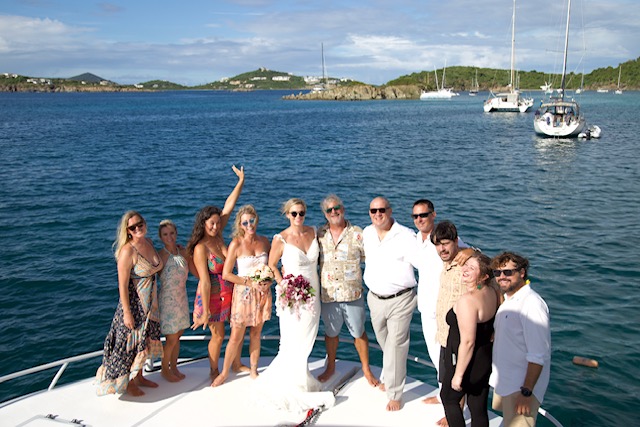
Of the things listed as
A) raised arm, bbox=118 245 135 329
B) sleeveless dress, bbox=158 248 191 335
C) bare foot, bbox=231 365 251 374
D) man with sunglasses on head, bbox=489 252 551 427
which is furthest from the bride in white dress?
man with sunglasses on head, bbox=489 252 551 427

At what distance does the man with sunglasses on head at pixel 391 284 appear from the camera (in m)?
5.48

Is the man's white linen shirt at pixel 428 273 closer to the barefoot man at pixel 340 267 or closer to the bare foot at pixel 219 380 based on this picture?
the barefoot man at pixel 340 267

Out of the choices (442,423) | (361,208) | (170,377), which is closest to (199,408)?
(170,377)

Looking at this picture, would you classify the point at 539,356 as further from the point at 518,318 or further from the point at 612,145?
the point at 612,145

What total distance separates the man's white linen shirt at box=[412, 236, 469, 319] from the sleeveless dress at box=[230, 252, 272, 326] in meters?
1.75

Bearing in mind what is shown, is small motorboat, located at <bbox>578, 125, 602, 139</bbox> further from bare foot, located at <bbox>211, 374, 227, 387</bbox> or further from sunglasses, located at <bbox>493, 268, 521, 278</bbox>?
sunglasses, located at <bbox>493, 268, 521, 278</bbox>

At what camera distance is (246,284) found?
5.86m

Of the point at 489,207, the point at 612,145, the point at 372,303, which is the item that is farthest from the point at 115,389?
the point at 612,145

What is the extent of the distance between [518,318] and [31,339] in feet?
34.1

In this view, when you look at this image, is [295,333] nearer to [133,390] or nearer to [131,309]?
[131,309]

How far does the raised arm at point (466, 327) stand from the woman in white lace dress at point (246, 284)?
2.39m

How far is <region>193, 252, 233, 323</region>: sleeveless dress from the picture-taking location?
5934 millimetres

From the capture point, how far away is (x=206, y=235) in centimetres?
594

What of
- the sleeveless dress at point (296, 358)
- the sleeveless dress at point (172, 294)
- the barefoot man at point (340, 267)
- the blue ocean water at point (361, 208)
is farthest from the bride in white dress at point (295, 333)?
the blue ocean water at point (361, 208)
